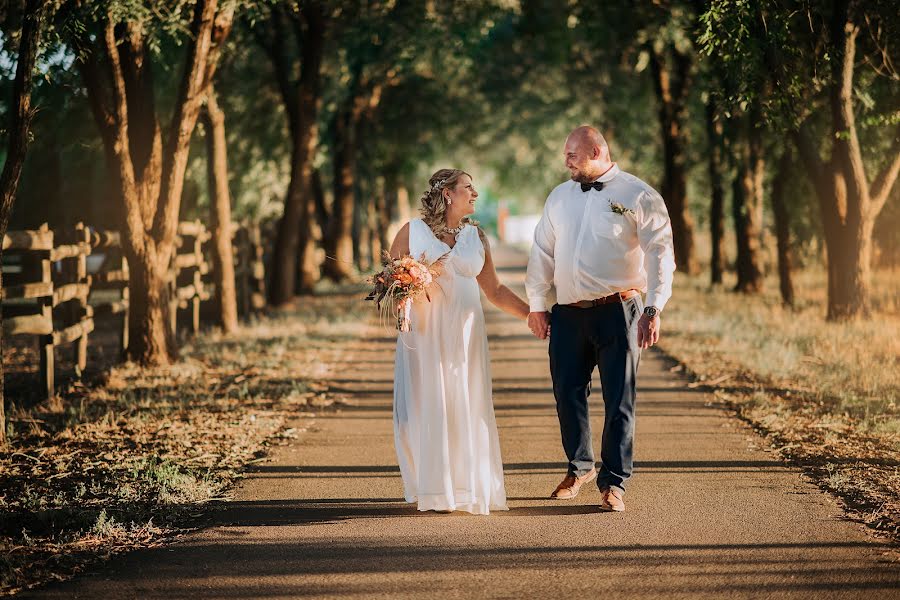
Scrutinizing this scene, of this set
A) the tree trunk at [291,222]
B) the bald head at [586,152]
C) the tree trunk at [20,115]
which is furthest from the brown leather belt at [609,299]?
the tree trunk at [291,222]

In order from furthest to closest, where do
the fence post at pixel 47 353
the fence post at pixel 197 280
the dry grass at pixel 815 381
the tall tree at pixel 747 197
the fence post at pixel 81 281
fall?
the tall tree at pixel 747 197
the fence post at pixel 197 280
the fence post at pixel 81 281
the fence post at pixel 47 353
the dry grass at pixel 815 381

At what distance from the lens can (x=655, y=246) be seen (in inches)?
272

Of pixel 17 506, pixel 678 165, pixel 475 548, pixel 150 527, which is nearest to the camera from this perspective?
pixel 475 548

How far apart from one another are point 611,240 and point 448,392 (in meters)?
1.36

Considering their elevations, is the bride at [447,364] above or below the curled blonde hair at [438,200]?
below

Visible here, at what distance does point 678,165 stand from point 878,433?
20.0m

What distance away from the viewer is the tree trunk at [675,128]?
2745cm

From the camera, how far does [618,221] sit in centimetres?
697

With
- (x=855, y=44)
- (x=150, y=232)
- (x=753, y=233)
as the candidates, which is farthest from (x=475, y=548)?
(x=753, y=233)

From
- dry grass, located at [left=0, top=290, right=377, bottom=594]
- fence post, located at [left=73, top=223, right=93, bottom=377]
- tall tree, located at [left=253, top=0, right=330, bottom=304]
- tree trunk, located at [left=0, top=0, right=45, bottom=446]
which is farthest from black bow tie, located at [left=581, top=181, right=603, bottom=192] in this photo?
tall tree, located at [left=253, top=0, right=330, bottom=304]

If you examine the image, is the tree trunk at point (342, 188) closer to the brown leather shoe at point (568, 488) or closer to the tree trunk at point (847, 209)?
the tree trunk at point (847, 209)

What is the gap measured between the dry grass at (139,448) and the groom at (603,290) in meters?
2.29

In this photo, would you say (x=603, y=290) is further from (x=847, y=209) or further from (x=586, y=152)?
(x=847, y=209)

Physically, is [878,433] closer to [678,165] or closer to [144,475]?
[144,475]
